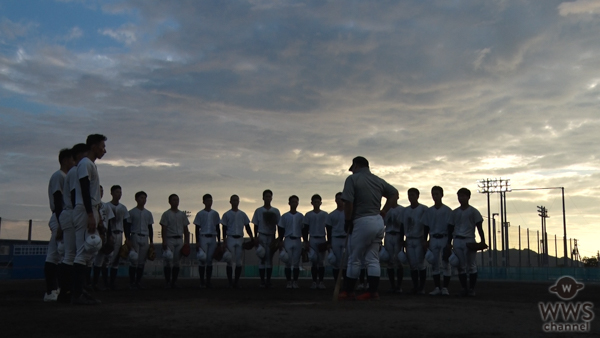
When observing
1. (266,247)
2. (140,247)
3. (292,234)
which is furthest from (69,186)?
(292,234)

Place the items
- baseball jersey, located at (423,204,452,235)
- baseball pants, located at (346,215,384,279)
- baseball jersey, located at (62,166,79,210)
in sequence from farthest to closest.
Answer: baseball jersey, located at (423,204,452,235), baseball pants, located at (346,215,384,279), baseball jersey, located at (62,166,79,210)

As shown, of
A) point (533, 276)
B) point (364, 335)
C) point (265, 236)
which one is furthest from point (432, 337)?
point (533, 276)

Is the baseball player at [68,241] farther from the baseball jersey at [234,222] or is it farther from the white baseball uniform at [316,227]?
the white baseball uniform at [316,227]

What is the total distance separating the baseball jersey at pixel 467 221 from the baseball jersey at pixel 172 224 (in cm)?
653

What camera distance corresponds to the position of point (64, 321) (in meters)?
6.03

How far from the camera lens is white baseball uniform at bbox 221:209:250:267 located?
14039 millimetres

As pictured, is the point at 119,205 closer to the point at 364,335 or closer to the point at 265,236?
the point at 265,236

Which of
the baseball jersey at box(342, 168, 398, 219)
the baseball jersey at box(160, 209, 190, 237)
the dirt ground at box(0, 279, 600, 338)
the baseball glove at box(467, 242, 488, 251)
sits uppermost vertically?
the baseball jersey at box(342, 168, 398, 219)

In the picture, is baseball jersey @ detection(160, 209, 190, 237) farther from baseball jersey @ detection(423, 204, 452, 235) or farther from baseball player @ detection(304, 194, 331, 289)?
baseball jersey @ detection(423, 204, 452, 235)

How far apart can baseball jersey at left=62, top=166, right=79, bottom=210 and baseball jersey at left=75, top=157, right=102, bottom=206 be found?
134mm

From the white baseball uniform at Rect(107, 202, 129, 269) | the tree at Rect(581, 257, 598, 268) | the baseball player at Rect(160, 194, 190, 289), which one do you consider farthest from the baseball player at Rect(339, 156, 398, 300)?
the tree at Rect(581, 257, 598, 268)

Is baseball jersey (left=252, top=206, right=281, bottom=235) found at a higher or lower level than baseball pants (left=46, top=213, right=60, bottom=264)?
higher

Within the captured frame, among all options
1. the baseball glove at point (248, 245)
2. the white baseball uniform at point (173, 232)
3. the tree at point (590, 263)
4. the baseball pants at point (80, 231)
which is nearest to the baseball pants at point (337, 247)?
the baseball glove at point (248, 245)

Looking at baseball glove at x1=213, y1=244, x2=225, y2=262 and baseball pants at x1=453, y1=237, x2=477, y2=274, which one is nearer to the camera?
baseball pants at x1=453, y1=237, x2=477, y2=274
